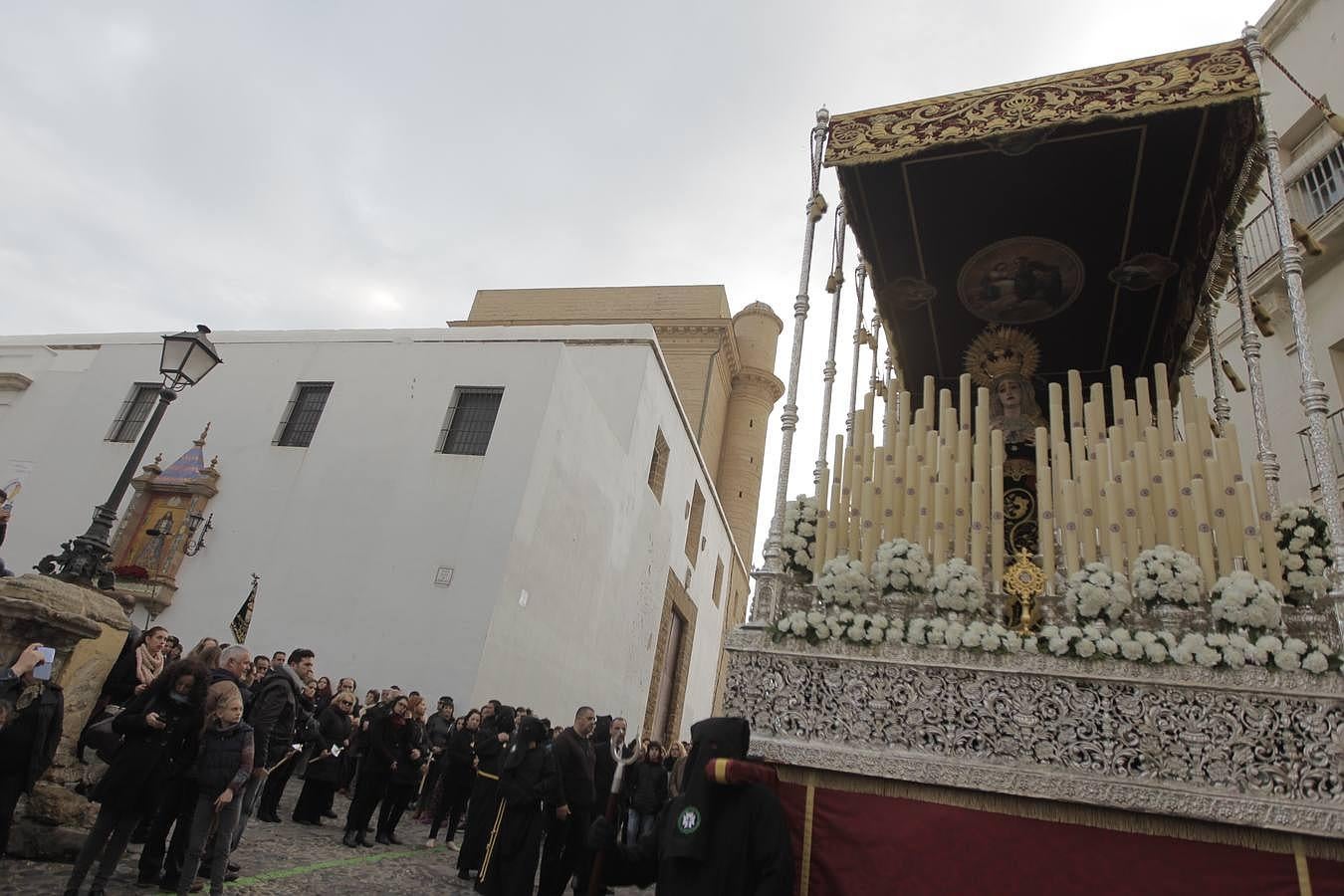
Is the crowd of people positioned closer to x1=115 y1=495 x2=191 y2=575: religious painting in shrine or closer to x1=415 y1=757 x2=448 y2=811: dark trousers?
x1=415 y1=757 x2=448 y2=811: dark trousers

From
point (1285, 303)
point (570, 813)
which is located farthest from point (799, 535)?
point (1285, 303)

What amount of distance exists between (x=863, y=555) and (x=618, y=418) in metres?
11.2

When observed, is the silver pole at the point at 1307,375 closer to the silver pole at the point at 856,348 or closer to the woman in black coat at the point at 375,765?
the silver pole at the point at 856,348

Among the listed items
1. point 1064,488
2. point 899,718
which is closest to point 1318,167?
point 1064,488

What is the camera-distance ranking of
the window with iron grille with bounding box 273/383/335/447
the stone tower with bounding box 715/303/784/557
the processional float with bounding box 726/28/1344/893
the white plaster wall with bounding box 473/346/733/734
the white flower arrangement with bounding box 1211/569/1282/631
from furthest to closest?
the stone tower with bounding box 715/303/784/557
the window with iron grille with bounding box 273/383/335/447
the white plaster wall with bounding box 473/346/733/734
the white flower arrangement with bounding box 1211/569/1282/631
the processional float with bounding box 726/28/1344/893

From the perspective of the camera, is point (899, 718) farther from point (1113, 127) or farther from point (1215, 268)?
point (1215, 268)

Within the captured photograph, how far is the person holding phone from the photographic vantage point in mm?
3920

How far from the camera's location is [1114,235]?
6.57 meters

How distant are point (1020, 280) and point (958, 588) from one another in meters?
4.16

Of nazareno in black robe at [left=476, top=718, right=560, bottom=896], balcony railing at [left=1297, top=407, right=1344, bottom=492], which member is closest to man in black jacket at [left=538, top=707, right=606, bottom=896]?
nazareno in black robe at [left=476, top=718, right=560, bottom=896]

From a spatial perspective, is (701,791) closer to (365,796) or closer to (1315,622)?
(1315,622)

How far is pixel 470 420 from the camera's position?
43.2ft

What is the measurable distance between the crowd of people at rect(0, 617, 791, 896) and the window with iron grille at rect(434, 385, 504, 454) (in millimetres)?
4786

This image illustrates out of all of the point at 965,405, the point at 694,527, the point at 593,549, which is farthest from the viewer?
the point at 694,527
